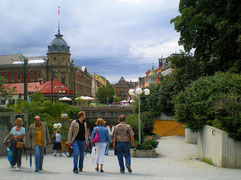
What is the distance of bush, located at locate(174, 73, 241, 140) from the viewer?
47.0 ft

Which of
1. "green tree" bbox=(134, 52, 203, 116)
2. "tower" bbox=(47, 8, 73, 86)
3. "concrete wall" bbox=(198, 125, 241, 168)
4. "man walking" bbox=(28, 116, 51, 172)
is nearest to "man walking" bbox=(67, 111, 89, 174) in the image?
"man walking" bbox=(28, 116, 51, 172)

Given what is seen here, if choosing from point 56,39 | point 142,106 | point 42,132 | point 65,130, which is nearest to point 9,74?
point 56,39

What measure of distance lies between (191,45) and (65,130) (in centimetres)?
1087

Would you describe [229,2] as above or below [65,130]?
above

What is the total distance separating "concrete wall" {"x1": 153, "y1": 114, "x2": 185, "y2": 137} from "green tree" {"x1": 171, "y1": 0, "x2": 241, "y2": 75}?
765 centimetres

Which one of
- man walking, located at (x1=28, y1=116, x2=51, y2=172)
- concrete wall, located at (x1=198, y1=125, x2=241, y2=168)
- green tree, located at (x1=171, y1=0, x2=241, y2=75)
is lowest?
concrete wall, located at (x1=198, y1=125, x2=241, y2=168)

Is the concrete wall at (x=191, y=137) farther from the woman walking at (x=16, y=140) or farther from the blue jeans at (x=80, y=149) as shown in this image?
the woman walking at (x=16, y=140)

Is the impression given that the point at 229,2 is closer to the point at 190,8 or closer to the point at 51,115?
the point at 190,8

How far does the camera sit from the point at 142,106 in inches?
1292

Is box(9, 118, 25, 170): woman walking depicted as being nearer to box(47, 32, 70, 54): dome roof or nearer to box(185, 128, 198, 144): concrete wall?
box(185, 128, 198, 144): concrete wall

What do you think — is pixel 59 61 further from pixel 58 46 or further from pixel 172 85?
pixel 172 85

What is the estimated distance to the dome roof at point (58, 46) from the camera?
98144mm

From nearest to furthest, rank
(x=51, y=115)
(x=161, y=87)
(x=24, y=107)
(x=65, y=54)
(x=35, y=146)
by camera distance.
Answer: (x=35, y=146), (x=24, y=107), (x=51, y=115), (x=161, y=87), (x=65, y=54)

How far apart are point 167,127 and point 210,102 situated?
1549 centimetres
